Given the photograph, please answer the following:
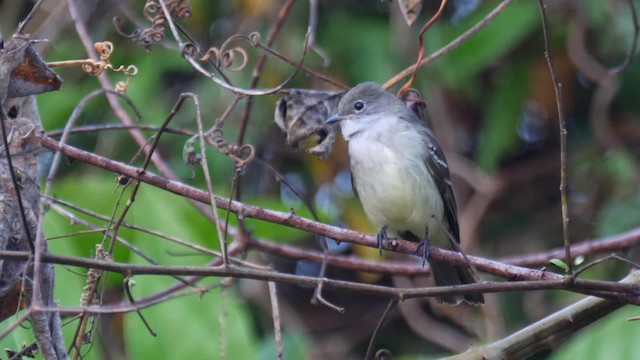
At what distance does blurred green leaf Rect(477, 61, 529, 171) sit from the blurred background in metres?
0.01

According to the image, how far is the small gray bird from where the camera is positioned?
455 cm

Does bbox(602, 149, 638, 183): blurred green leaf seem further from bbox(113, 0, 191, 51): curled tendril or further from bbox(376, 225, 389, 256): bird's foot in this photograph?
bbox(113, 0, 191, 51): curled tendril

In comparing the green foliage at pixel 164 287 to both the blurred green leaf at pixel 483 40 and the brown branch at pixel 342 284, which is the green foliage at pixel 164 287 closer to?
the brown branch at pixel 342 284

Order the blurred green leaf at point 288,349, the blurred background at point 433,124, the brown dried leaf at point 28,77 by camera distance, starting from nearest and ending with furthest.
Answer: the brown dried leaf at point 28,77 → the blurred green leaf at point 288,349 → the blurred background at point 433,124

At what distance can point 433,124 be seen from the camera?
618 cm

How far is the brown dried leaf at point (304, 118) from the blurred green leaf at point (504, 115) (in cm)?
254

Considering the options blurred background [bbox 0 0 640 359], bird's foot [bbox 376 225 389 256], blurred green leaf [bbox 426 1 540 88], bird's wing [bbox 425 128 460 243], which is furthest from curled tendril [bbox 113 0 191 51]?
blurred green leaf [bbox 426 1 540 88]

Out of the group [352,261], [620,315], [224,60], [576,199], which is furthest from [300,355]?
[576,199]

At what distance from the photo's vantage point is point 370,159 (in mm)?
4586

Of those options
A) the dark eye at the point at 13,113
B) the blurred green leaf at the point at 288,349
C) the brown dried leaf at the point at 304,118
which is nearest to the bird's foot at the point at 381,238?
the brown dried leaf at the point at 304,118

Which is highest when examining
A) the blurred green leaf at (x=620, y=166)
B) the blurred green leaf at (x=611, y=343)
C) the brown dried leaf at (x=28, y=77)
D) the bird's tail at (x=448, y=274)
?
the blurred green leaf at (x=620, y=166)

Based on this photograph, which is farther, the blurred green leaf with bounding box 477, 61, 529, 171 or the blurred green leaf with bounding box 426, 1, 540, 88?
the blurred green leaf with bounding box 477, 61, 529, 171

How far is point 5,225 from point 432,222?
254 cm

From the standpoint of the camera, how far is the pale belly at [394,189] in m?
4.53
